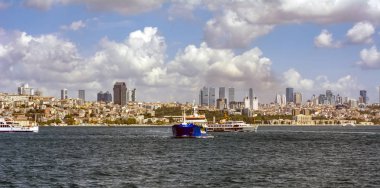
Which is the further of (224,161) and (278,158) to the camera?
(278,158)

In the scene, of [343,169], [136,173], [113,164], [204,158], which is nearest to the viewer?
[136,173]

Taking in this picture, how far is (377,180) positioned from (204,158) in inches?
1038

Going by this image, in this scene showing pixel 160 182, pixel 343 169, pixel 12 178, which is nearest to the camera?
pixel 160 182

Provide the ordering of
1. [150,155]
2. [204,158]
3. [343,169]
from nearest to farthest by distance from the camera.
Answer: [343,169] → [204,158] → [150,155]

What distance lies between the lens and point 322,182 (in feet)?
167

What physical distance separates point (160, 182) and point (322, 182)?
12137 millimetres

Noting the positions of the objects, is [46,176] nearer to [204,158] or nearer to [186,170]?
[186,170]

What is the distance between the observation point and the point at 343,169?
62.0m

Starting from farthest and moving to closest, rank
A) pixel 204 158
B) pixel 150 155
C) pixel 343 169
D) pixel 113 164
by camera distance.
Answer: pixel 150 155, pixel 204 158, pixel 113 164, pixel 343 169

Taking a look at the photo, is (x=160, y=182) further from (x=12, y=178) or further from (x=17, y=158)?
(x=17, y=158)

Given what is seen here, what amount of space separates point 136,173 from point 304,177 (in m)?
14.0

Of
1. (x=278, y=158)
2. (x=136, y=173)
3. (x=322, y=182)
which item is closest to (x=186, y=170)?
(x=136, y=173)

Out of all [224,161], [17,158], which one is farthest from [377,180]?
[17,158]

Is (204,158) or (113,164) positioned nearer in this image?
(113,164)
